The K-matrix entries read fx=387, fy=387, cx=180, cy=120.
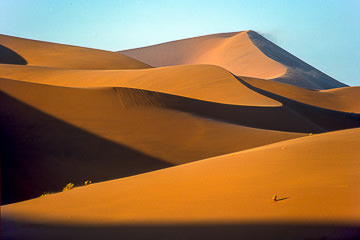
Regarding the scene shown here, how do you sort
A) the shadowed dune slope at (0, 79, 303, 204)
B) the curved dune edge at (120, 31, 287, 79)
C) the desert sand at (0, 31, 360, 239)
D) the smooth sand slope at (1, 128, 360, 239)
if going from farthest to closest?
the curved dune edge at (120, 31, 287, 79)
the shadowed dune slope at (0, 79, 303, 204)
the smooth sand slope at (1, 128, 360, 239)
the desert sand at (0, 31, 360, 239)

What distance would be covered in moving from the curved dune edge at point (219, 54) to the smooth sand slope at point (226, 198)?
63972 millimetres

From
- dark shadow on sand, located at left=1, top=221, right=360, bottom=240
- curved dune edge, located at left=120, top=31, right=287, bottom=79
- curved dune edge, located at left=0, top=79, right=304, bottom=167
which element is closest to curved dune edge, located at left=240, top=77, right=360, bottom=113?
curved dune edge, located at left=120, top=31, right=287, bottom=79

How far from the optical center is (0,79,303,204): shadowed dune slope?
1016cm

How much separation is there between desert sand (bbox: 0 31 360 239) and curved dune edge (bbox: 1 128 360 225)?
0.02 metres

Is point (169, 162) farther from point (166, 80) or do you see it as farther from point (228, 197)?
point (166, 80)

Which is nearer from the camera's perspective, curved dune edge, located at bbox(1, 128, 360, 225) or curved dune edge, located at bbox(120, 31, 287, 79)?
curved dune edge, located at bbox(1, 128, 360, 225)

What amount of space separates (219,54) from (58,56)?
152 ft

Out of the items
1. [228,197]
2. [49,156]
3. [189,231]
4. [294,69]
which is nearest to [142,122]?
[49,156]

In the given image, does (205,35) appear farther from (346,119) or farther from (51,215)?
(51,215)

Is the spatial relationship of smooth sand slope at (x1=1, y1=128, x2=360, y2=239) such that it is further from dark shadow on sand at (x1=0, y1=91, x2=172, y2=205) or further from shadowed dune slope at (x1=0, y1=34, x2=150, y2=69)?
shadowed dune slope at (x1=0, y1=34, x2=150, y2=69)

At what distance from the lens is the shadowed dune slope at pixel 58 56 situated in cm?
4592

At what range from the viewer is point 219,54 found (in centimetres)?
8750

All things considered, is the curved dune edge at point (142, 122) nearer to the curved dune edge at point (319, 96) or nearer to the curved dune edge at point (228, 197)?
the curved dune edge at point (228, 197)

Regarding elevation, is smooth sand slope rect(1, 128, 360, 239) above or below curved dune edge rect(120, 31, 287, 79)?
below
